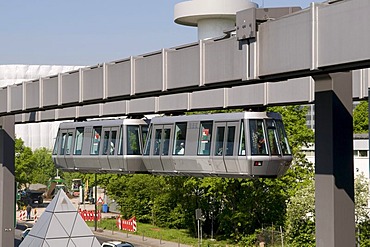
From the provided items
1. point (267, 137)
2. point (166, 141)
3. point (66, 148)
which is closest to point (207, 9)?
point (66, 148)

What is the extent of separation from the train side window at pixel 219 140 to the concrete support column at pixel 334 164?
748cm

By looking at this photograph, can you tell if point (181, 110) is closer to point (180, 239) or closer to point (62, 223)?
point (62, 223)

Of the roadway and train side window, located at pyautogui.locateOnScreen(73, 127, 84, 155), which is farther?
the roadway

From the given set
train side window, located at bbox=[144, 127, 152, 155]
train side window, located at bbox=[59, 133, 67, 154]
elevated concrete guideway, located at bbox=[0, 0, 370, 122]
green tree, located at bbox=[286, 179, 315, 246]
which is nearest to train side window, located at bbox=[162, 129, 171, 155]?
train side window, located at bbox=[144, 127, 152, 155]

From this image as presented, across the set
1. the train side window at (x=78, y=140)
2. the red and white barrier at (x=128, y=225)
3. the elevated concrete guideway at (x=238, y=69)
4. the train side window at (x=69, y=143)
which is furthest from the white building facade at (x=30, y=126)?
the elevated concrete guideway at (x=238, y=69)

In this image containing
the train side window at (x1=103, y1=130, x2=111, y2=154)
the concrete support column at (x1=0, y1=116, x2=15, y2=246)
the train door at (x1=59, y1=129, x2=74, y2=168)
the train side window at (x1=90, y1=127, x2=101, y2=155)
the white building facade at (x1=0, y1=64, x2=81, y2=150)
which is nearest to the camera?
the train side window at (x1=103, y1=130, x2=111, y2=154)

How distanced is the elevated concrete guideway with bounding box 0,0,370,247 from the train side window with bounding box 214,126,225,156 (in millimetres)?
1218

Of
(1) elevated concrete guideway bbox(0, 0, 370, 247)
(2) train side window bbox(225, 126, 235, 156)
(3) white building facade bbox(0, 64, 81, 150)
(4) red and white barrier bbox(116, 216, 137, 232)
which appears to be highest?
(3) white building facade bbox(0, 64, 81, 150)

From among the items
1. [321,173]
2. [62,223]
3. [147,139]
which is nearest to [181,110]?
[147,139]

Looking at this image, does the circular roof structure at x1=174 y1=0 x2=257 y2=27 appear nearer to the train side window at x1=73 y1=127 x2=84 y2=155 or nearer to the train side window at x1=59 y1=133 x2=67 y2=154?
the train side window at x1=59 y1=133 x2=67 y2=154

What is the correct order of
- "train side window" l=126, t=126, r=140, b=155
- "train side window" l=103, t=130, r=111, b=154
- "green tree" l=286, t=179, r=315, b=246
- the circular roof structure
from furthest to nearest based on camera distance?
the circular roof structure
"green tree" l=286, t=179, r=315, b=246
"train side window" l=103, t=130, r=111, b=154
"train side window" l=126, t=126, r=140, b=155

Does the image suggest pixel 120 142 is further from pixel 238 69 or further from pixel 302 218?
pixel 302 218

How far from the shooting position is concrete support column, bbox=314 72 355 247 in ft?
44.4

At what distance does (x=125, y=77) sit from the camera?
1864 centimetres
